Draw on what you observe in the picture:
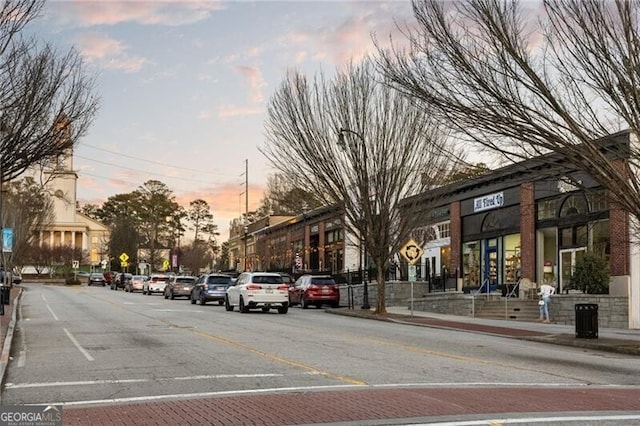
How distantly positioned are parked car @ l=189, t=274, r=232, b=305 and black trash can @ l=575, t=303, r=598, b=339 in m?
21.5

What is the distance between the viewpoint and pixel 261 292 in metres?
31.3

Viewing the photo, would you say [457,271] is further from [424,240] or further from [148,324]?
[148,324]

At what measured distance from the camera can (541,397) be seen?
33.9 feet

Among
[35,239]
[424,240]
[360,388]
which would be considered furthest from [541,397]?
[35,239]

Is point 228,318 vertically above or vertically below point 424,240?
below

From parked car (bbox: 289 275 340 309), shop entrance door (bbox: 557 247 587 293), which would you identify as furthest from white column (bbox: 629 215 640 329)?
parked car (bbox: 289 275 340 309)

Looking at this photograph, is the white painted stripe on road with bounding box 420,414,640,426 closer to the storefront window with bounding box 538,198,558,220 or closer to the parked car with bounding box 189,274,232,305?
the storefront window with bounding box 538,198,558,220

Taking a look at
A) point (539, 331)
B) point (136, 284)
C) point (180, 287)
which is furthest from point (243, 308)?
point (136, 284)

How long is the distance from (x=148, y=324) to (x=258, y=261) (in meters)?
58.9

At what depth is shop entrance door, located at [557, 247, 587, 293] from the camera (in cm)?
3269

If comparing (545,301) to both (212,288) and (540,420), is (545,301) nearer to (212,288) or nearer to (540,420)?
(212,288)

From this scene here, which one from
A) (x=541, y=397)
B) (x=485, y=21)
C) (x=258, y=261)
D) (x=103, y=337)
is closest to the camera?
(x=541, y=397)

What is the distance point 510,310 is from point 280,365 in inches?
828

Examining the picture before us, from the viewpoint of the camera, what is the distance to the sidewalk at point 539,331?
1933 centimetres
